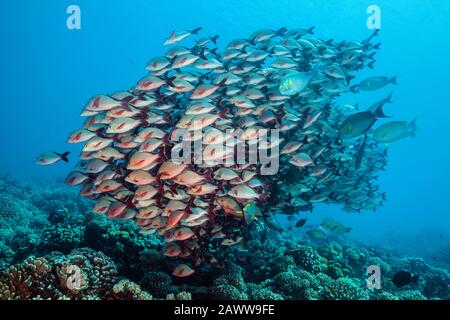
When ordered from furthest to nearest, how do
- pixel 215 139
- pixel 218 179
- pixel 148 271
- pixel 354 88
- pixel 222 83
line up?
pixel 354 88 → pixel 148 271 → pixel 222 83 → pixel 218 179 → pixel 215 139

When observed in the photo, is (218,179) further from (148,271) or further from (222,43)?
(222,43)

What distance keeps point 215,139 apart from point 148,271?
2.86 metres

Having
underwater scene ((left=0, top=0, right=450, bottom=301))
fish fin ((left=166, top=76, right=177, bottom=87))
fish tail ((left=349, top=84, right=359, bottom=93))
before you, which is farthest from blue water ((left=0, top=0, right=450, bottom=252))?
fish fin ((left=166, top=76, right=177, bottom=87))

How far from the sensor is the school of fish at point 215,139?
4.47m

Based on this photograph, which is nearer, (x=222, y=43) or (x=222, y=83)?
(x=222, y=83)

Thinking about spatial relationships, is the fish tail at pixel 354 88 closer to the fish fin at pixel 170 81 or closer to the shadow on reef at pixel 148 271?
the shadow on reef at pixel 148 271

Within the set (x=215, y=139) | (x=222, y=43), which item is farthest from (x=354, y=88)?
(x=222, y=43)

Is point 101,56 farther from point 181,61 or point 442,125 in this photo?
point 181,61

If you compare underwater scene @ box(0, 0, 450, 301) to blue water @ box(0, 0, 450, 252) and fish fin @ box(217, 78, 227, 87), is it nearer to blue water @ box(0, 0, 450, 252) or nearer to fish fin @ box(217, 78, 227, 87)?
fish fin @ box(217, 78, 227, 87)

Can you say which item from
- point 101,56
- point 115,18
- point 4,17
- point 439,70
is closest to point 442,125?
point 439,70

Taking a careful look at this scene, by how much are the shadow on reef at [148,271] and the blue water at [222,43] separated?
2646 centimetres

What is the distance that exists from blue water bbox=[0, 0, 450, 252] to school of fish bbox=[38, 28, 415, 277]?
28.2m

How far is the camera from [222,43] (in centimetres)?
7481

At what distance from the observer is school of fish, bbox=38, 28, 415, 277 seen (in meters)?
4.47
